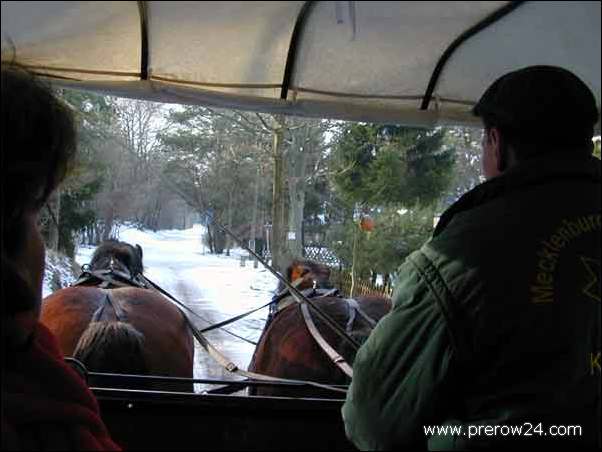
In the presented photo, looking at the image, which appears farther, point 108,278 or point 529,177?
point 108,278

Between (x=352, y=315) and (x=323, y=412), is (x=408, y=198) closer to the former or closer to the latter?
(x=352, y=315)

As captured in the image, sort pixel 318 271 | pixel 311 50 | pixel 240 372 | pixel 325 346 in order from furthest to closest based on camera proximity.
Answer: pixel 318 271 < pixel 325 346 < pixel 240 372 < pixel 311 50

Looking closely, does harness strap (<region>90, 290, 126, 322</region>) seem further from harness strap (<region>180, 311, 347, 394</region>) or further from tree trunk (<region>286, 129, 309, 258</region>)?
tree trunk (<region>286, 129, 309, 258</region>)

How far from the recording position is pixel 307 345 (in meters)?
3.12

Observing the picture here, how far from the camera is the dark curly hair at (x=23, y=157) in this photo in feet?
2.31

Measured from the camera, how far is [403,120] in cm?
264

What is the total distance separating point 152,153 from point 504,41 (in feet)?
10.2

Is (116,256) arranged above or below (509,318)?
below

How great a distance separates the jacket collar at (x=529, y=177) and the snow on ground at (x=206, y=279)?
16.1 feet

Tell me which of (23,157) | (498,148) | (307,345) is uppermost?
(498,148)

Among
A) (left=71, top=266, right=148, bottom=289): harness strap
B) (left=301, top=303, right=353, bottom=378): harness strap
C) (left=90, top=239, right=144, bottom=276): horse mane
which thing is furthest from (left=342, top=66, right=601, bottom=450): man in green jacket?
(left=90, top=239, right=144, bottom=276): horse mane

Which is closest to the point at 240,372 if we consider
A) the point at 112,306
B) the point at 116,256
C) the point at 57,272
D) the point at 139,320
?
the point at 139,320

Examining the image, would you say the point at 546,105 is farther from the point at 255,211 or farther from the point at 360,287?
the point at 255,211

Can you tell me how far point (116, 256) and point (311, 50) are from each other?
10.2 ft
